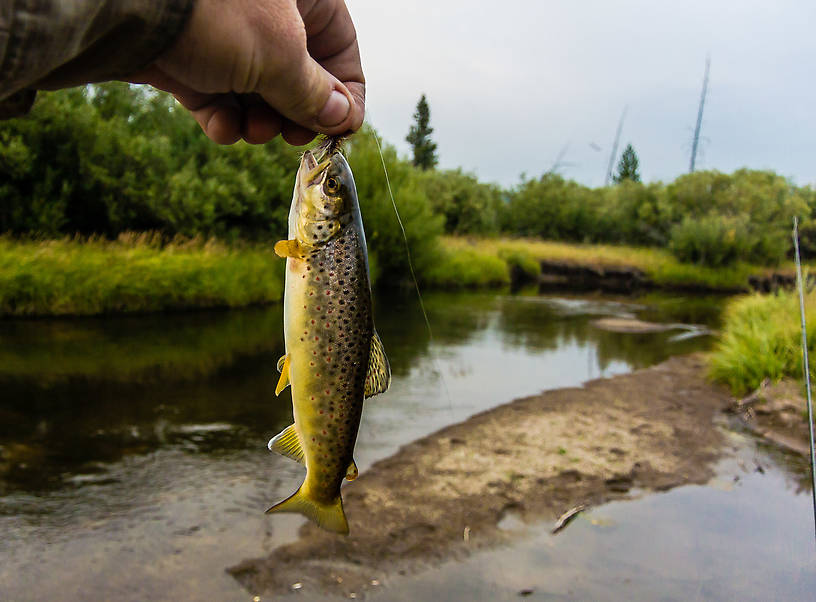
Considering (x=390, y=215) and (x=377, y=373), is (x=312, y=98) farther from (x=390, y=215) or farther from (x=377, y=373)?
(x=390, y=215)

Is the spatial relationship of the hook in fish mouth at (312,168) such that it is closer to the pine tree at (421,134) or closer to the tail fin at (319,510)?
the tail fin at (319,510)

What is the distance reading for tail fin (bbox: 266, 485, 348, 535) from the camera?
206cm

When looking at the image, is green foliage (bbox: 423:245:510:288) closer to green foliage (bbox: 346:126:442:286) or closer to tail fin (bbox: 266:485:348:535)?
green foliage (bbox: 346:126:442:286)

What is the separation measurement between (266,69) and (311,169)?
322 millimetres

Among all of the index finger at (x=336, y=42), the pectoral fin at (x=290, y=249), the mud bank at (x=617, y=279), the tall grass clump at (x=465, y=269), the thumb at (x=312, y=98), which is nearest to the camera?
the thumb at (x=312, y=98)

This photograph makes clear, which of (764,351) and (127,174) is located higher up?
(127,174)

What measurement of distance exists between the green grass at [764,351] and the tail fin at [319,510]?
471 inches

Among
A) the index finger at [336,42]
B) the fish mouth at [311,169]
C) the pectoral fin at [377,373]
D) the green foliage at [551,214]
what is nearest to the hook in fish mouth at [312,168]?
the fish mouth at [311,169]

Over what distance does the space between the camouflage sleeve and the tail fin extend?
52.5 inches

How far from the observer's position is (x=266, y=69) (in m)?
1.71

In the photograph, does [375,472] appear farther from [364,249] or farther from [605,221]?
[605,221]

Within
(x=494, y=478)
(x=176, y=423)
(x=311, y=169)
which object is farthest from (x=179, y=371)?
(x=311, y=169)

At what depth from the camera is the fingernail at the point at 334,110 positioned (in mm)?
1936

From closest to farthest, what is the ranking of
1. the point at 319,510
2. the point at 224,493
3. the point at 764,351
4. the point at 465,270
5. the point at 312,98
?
1. the point at 312,98
2. the point at 319,510
3. the point at 224,493
4. the point at 764,351
5. the point at 465,270
